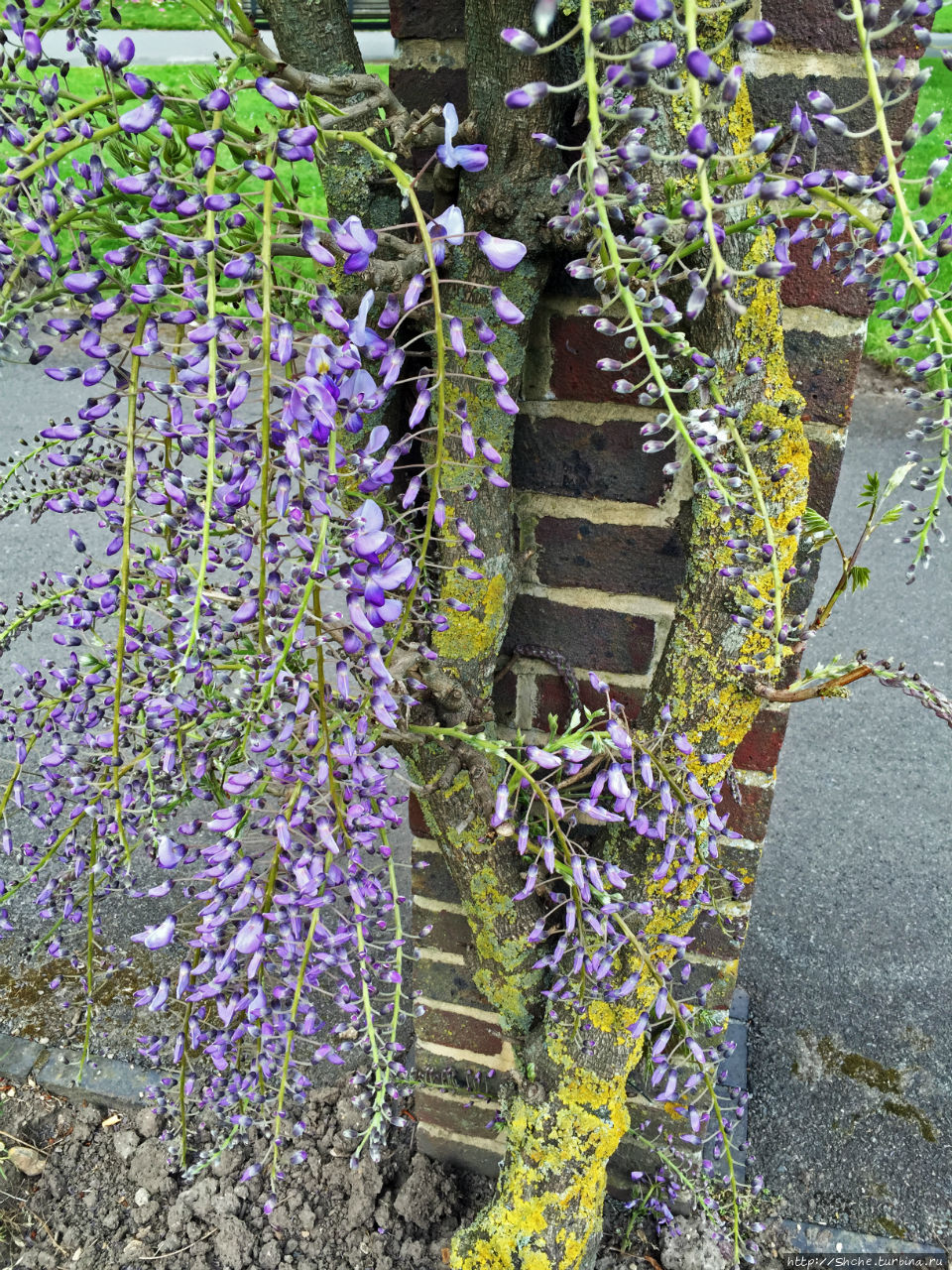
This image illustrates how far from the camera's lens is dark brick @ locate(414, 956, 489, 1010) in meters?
1.81

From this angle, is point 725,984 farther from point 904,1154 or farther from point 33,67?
point 33,67

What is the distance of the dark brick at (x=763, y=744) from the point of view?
55.6 inches

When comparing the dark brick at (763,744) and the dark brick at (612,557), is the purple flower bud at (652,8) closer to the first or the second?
the dark brick at (612,557)

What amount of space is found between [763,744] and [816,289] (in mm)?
658

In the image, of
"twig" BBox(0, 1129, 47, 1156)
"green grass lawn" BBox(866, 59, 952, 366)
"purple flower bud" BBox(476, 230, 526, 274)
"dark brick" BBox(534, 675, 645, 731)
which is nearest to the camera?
"purple flower bud" BBox(476, 230, 526, 274)

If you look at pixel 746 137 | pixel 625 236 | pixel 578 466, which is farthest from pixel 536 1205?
pixel 746 137

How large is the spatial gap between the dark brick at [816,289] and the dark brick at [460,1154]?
176 centimetres

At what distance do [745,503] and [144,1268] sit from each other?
1866mm

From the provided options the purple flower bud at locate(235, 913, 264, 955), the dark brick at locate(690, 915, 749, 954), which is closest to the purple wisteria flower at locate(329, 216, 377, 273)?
the purple flower bud at locate(235, 913, 264, 955)

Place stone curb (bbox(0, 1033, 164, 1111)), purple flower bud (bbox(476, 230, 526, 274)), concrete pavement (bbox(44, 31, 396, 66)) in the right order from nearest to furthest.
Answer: purple flower bud (bbox(476, 230, 526, 274)) < stone curb (bbox(0, 1033, 164, 1111)) < concrete pavement (bbox(44, 31, 396, 66))

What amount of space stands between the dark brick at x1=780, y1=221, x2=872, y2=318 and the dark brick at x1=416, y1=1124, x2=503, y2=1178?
1.76 m

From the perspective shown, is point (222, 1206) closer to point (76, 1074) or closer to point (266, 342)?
point (76, 1074)

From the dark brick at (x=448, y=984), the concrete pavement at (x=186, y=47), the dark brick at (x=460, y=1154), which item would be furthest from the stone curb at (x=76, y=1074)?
the concrete pavement at (x=186, y=47)

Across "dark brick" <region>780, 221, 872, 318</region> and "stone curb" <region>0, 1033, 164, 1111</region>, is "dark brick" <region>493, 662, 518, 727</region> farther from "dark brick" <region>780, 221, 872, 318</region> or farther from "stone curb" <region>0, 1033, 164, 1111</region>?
"stone curb" <region>0, 1033, 164, 1111</region>
